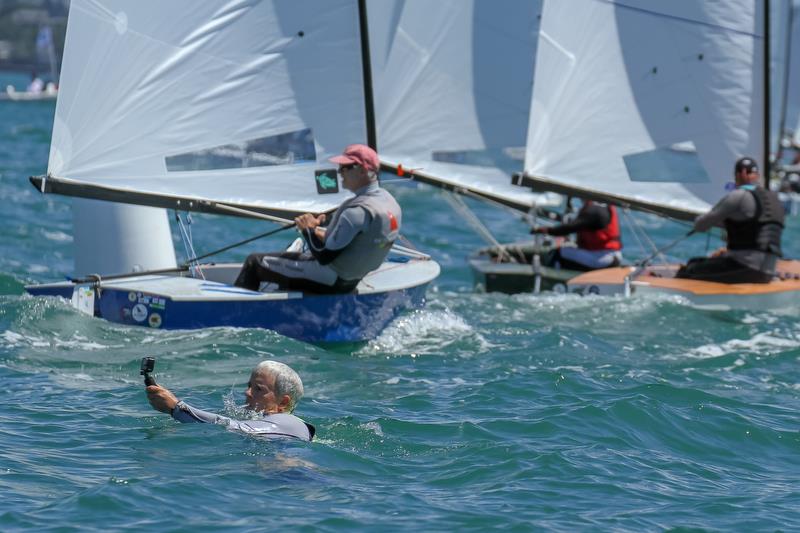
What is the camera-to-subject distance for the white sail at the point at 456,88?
12.8 metres

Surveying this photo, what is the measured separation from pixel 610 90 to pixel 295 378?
712 centimetres

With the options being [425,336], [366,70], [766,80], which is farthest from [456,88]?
[425,336]

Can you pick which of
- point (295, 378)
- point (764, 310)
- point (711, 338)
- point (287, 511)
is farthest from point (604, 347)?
point (287, 511)

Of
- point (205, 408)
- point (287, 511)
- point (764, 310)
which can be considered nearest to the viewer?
point (287, 511)

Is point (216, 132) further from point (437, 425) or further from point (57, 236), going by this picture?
point (57, 236)

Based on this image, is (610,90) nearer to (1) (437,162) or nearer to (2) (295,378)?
(1) (437,162)

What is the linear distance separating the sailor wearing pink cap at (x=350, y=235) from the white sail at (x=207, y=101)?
0.88 metres

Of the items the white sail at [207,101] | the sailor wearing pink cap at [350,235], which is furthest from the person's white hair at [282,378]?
the white sail at [207,101]

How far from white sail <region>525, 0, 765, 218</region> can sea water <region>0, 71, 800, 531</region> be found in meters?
1.73

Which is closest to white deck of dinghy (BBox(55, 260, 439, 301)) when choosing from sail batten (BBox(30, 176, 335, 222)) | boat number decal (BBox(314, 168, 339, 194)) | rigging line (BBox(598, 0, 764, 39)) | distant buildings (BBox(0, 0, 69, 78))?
sail batten (BBox(30, 176, 335, 222))

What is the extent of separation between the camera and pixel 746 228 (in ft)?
37.1

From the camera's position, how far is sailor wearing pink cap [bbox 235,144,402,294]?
856 cm

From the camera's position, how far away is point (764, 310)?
1112 cm

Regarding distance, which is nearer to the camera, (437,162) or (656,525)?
(656,525)
